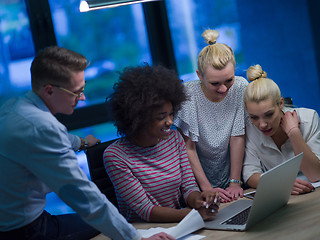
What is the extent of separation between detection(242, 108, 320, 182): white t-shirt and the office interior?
159 cm

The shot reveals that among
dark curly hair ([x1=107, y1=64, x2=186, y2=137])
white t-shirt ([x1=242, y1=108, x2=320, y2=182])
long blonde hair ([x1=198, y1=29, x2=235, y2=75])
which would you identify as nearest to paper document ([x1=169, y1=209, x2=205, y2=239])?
dark curly hair ([x1=107, y1=64, x2=186, y2=137])

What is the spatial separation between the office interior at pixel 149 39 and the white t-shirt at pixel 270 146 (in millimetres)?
1590

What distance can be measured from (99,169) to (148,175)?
1.09 ft

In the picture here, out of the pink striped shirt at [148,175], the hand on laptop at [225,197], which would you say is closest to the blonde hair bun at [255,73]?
the pink striped shirt at [148,175]

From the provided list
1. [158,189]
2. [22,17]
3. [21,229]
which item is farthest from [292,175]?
[22,17]

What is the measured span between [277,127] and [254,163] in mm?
233

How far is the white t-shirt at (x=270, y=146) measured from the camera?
84.9 inches

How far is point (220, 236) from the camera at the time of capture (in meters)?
1.54

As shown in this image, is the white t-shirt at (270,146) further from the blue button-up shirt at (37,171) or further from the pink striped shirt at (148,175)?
the blue button-up shirt at (37,171)

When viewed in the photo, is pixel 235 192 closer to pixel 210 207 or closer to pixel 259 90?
pixel 210 207

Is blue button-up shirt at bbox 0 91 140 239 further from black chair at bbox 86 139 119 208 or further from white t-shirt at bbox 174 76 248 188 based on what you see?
white t-shirt at bbox 174 76 248 188

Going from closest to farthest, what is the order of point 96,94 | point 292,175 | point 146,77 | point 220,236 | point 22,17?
point 220,236
point 292,175
point 146,77
point 22,17
point 96,94

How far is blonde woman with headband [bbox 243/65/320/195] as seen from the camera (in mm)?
2061

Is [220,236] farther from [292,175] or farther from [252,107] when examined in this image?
[252,107]
